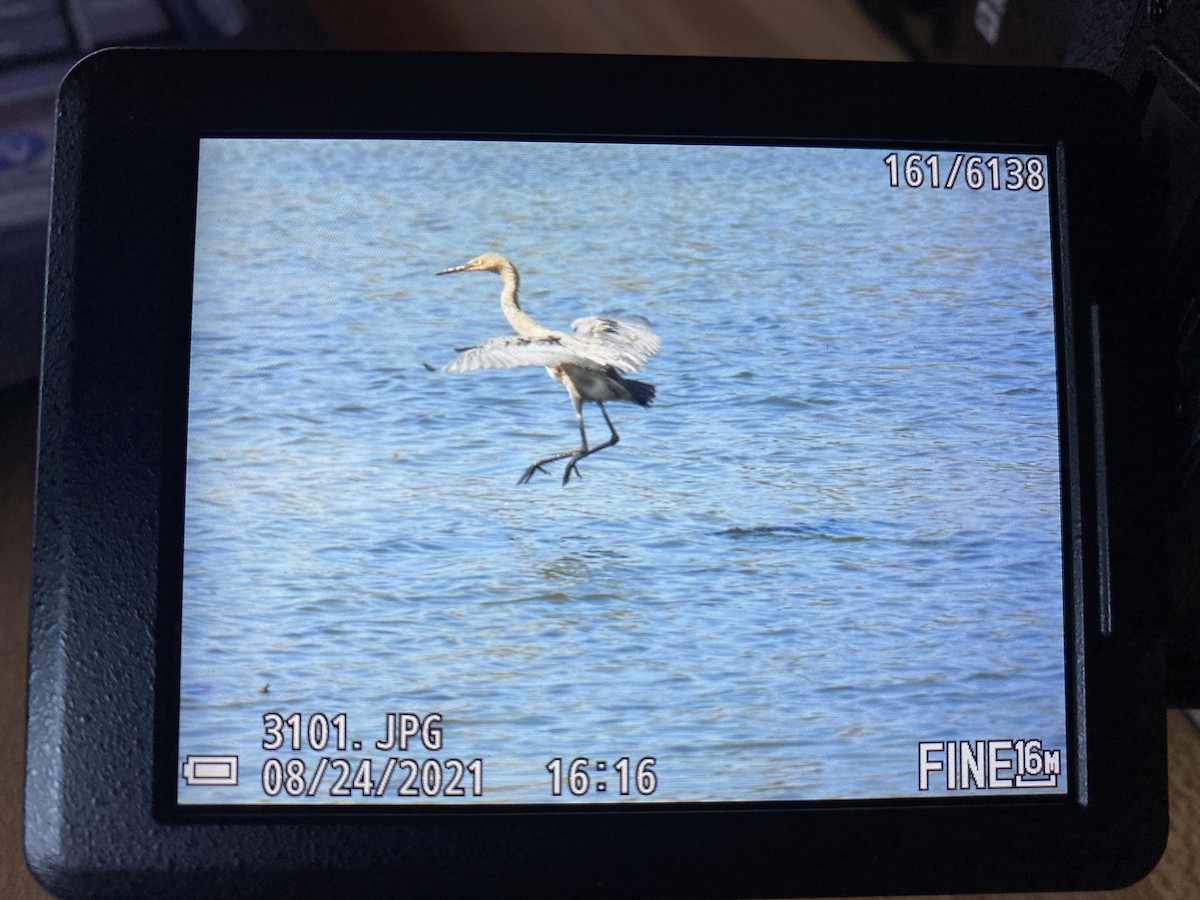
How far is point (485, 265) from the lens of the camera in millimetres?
442

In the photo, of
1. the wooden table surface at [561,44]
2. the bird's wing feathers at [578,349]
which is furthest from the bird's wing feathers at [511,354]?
the wooden table surface at [561,44]

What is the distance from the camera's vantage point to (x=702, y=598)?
43 cm

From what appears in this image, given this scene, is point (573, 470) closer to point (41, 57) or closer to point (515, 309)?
point (515, 309)

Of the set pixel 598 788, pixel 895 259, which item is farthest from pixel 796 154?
pixel 598 788

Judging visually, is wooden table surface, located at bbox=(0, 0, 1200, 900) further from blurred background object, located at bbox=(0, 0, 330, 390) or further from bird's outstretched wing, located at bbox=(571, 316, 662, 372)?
bird's outstretched wing, located at bbox=(571, 316, 662, 372)

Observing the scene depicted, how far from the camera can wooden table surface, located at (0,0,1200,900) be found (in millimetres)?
516

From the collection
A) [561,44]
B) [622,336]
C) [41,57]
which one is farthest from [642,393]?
[41,57]

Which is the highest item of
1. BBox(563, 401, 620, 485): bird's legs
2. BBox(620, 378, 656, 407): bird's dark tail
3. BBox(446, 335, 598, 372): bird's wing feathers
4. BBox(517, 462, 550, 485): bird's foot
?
BBox(446, 335, 598, 372): bird's wing feathers

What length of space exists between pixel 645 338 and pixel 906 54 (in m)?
0.28

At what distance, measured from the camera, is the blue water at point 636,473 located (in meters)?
0.42

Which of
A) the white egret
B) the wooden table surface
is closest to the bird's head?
the white egret

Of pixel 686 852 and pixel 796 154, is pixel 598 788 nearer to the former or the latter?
pixel 686 852

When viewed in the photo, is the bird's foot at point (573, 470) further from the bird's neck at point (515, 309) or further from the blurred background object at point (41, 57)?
the blurred background object at point (41, 57)

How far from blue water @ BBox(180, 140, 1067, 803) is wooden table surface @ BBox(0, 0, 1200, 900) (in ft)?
0.49
